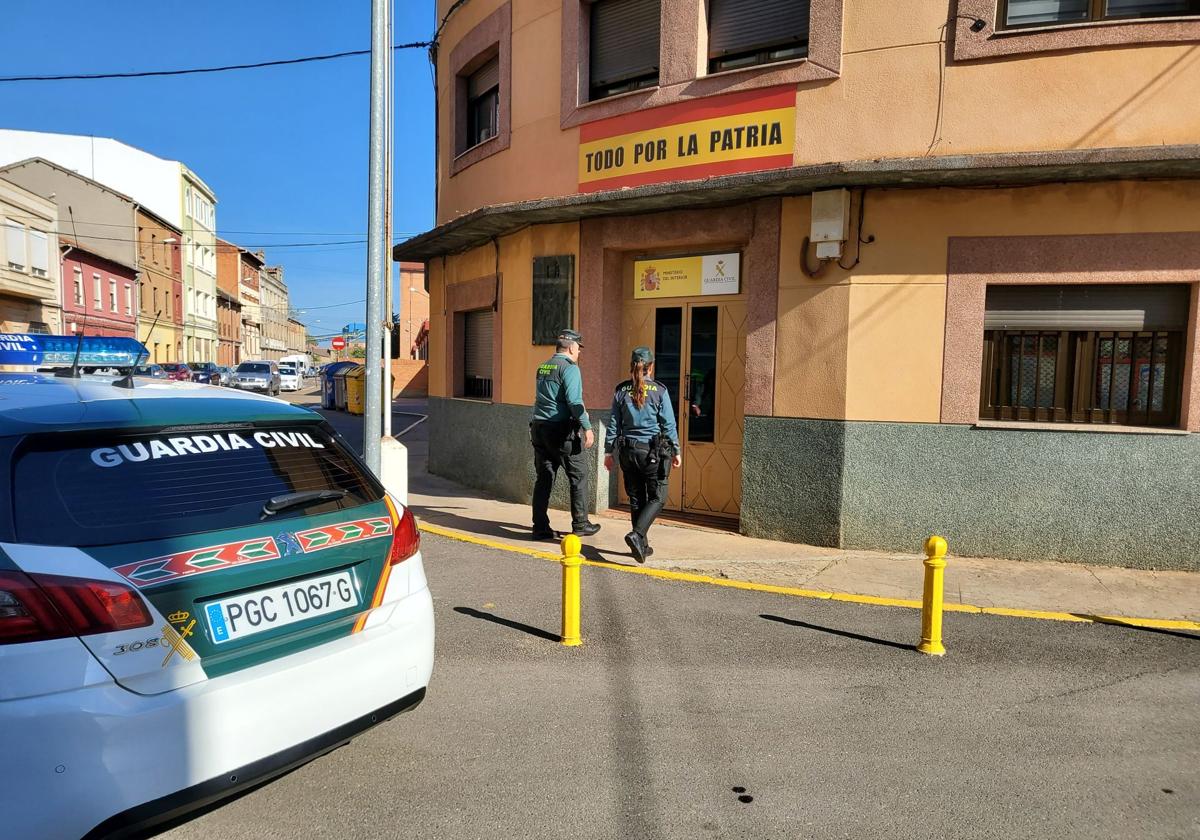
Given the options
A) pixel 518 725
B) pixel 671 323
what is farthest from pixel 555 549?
pixel 518 725

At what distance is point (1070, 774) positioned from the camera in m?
3.37

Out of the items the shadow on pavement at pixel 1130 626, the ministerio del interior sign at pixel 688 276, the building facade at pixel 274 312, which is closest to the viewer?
the shadow on pavement at pixel 1130 626

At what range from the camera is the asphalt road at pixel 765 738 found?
9.81 feet

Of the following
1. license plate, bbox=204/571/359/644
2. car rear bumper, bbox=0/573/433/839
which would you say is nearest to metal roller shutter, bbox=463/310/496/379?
license plate, bbox=204/571/359/644

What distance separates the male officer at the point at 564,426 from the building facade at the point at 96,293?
33507 mm

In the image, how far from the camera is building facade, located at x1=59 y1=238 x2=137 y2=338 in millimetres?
36188

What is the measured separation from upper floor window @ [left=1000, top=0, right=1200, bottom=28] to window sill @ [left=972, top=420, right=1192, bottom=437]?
3400 mm

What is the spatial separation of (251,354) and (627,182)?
3282 inches

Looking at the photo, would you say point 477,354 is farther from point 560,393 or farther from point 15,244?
point 15,244

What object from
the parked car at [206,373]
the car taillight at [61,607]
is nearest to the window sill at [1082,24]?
the car taillight at [61,607]

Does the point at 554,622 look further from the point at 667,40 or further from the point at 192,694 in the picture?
the point at 667,40

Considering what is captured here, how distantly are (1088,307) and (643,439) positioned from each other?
408 centimetres

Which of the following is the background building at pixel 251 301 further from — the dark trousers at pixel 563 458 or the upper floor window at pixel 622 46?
the dark trousers at pixel 563 458

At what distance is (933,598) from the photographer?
4.74 m
